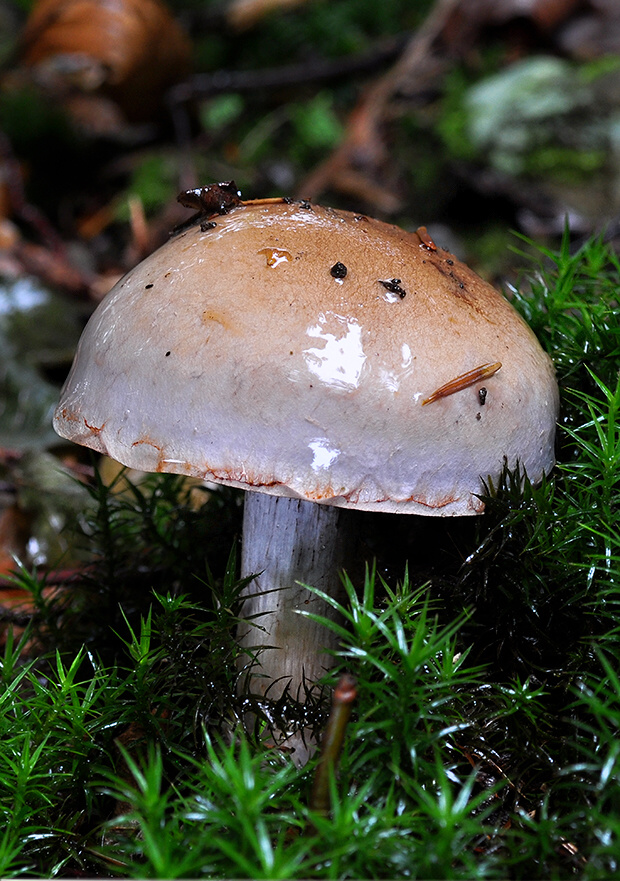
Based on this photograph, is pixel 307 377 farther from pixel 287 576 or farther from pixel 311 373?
pixel 287 576

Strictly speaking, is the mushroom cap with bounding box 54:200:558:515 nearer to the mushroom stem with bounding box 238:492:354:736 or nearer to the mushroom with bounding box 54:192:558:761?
the mushroom with bounding box 54:192:558:761

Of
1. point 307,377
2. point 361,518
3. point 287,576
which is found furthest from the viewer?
point 361,518

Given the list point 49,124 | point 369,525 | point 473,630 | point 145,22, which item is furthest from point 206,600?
point 145,22

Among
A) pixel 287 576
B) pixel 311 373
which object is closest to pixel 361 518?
pixel 287 576

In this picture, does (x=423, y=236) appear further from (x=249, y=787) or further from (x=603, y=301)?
(x=249, y=787)

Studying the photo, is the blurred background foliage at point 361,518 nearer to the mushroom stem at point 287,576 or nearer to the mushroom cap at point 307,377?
the mushroom stem at point 287,576

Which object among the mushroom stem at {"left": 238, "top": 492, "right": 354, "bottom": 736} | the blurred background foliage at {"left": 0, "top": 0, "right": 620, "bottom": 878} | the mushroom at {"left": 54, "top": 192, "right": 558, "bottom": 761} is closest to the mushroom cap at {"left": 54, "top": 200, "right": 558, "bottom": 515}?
the mushroom at {"left": 54, "top": 192, "right": 558, "bottom": 761}

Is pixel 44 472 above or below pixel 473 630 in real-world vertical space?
above
